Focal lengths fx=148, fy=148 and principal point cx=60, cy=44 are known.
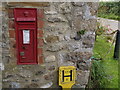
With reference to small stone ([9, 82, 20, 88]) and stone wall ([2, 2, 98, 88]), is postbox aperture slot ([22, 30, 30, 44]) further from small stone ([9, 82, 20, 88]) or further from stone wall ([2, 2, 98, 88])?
small stone ([9, 82, 20, 88])

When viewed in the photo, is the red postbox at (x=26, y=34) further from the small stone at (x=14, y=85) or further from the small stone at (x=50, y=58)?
the small stone at (x=14, y=85)

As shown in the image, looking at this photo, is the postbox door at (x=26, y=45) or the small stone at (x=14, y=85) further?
the small stone at (x=14, y=85)

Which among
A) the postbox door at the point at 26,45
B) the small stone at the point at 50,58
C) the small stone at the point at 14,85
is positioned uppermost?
the postbox door at the point at 26,45

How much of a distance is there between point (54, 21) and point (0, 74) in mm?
971

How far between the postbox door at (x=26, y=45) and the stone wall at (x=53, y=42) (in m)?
0.07

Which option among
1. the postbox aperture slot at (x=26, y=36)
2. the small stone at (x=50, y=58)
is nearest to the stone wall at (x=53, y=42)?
the small stone at (x=50, y=58)

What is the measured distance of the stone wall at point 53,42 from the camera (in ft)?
5.75

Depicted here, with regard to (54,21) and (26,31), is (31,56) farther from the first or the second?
(54,21)

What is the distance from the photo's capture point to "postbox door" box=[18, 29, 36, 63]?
175cm

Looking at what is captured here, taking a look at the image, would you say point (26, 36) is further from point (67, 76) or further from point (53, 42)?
point (67, 76)

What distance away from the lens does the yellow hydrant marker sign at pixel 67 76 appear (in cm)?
199

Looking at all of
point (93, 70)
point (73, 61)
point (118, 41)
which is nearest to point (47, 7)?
point (73, 61)

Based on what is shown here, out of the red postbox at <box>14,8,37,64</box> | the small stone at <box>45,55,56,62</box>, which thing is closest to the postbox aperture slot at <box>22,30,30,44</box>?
the red postbox at <box>14,8,37,64</box>

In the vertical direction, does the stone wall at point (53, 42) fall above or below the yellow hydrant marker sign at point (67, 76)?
above
